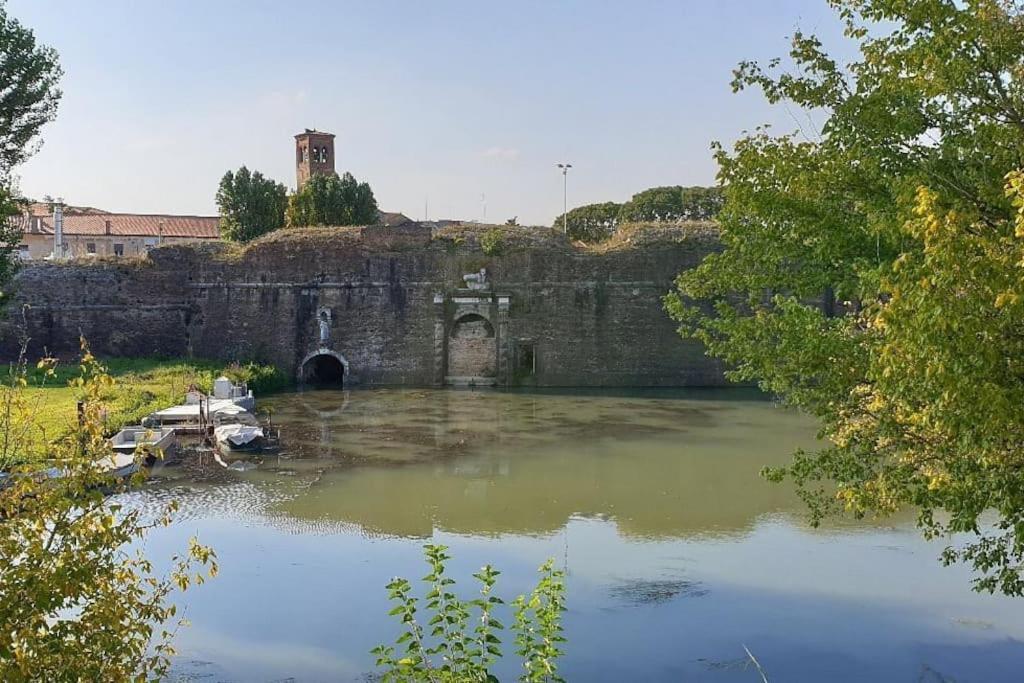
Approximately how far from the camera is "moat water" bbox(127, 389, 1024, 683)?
8.77 m

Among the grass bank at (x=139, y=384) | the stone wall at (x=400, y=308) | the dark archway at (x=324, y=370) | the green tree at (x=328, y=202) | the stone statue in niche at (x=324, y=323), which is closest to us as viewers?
the grass bank at (x=139, y=384)

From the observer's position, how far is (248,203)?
4544cm

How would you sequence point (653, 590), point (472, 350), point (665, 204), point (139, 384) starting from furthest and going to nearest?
1. point (665, 204)
2. point (472, 350)
3. point (139, 384)
4. point (653, 590)

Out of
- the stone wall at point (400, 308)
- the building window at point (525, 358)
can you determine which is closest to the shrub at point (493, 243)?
the stone wall at point (400, 308)

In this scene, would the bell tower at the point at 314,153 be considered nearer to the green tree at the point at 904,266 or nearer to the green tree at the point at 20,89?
the green tree at the point at 20,89

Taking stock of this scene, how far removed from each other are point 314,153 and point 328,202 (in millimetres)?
13142

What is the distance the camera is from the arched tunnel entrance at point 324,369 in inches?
1142

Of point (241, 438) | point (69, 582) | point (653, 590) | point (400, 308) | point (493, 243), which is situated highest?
point (493, 243)

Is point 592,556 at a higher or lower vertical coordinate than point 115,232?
lower

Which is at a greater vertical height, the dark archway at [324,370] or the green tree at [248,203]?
the green tree at [248,203]

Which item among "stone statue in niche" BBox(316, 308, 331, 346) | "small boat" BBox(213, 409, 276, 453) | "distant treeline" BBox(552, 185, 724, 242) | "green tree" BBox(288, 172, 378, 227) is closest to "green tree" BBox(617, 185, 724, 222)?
"distant treeline" BBox(552, 185, 724, 242)

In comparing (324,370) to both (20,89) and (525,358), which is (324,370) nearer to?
(525,358)

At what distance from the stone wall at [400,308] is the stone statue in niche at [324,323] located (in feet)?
0.46

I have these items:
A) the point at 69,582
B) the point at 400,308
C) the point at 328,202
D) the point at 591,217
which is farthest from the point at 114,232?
the point at 69,582
